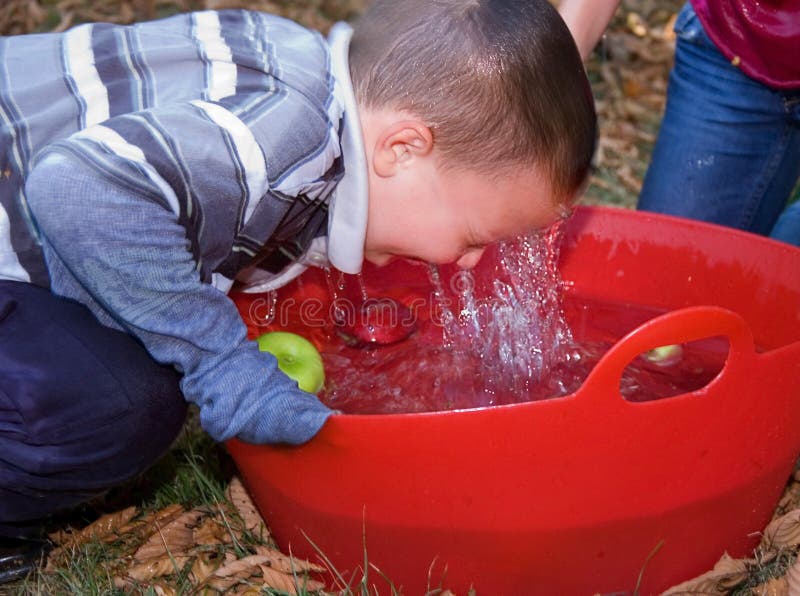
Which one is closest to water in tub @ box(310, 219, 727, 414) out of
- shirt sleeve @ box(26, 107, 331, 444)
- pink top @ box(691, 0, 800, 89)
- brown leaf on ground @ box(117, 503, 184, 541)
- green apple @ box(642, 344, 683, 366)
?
green apple @ box(642, 344, 683, 366)

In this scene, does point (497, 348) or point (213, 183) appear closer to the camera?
point (213, 183)

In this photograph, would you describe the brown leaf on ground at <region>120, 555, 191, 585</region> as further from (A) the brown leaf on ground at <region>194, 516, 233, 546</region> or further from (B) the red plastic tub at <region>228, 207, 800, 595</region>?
(B) the red plastic tub at <region>228, 207, 800, 595</region>

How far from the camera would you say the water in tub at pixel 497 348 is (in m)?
1.82

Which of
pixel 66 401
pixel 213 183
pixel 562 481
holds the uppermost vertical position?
pixel 213 183

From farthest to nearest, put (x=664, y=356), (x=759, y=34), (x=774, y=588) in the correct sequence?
1. (x=759, y=34)
2. (x=664, y=356)
3. (x=774, y=588)

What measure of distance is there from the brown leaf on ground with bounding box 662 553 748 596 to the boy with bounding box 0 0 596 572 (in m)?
0.58

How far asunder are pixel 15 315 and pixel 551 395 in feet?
2.95

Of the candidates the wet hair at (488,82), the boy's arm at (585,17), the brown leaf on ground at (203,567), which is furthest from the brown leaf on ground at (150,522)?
the boy's arm at (585,17)

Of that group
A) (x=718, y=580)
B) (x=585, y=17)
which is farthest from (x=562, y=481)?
(x=585, y=17)

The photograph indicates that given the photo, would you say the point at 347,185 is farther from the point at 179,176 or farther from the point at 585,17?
the point at 585,17

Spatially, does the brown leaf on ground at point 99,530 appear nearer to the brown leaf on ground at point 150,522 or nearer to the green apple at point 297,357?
the brown leaf on ground at point 150,522

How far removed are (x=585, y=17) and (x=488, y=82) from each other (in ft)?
2.29

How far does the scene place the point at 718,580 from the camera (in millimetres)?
1521

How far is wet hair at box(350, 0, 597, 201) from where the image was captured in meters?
1.36
